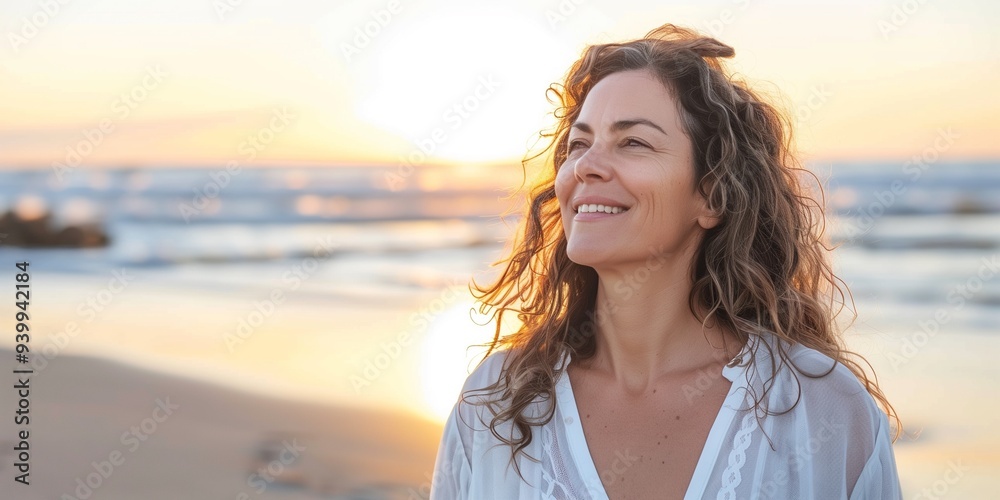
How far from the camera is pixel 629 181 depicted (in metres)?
2.89

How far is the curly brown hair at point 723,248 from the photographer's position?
117 inches

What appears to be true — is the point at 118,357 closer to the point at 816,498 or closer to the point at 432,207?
the point at 816,498

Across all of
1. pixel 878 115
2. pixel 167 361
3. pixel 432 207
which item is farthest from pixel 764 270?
pixel 432 207

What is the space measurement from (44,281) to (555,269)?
7.92 meters

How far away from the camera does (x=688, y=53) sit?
10.1 feet

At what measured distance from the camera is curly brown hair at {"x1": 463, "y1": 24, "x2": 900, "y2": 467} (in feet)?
9.78
